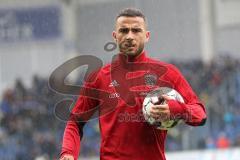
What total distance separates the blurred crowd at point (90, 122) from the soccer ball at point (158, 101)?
846 cm

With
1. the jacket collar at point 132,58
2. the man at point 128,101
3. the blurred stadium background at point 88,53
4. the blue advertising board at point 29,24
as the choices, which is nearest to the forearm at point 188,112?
the man at point 128,101

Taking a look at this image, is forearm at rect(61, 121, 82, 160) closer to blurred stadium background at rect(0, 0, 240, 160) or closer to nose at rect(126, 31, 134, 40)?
nose at rect(126, 31, 134, 40)

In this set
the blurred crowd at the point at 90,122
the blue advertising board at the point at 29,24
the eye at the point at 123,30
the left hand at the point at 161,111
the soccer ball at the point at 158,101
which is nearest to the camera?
the left hand at the point at 161,111

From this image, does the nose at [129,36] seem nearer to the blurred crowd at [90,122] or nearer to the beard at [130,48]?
the beard at [130,48]

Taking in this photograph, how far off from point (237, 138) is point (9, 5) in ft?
20.3

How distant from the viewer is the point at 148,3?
566 inches

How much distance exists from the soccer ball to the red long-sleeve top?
0.24ft

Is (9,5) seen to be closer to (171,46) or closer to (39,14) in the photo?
(39,14)

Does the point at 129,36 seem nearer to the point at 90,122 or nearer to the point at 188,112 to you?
the point at 188,112

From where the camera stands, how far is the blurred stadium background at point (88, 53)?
13.2m

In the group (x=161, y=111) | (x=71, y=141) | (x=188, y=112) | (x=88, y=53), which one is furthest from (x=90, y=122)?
(x=161, y=111)

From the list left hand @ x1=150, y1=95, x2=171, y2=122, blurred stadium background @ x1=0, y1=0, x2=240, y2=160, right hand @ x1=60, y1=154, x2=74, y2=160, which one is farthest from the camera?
blurred stadium background @ x1=0, y1=0, x2=240, y2=160

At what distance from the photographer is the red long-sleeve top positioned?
13.1 ft

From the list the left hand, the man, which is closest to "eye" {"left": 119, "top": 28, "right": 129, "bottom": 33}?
the man
